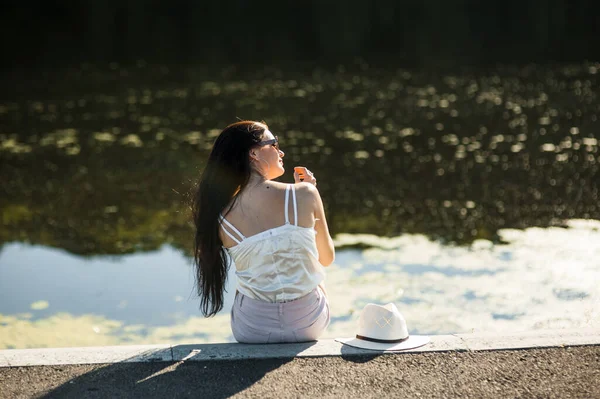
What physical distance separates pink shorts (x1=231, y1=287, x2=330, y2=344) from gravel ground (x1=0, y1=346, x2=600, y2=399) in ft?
0.65

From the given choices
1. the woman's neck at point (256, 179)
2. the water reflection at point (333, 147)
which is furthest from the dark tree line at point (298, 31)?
the woman's neck at point (256, 179)

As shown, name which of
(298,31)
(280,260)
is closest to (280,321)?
(280,260)

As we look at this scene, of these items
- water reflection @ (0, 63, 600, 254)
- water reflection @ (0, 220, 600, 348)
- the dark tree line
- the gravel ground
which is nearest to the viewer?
the gravel ground

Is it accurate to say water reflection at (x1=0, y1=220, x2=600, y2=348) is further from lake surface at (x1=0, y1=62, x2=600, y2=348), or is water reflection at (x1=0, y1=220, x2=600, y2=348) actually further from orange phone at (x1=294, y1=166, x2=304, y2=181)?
orange phone at (x1=294, y1=166, x2=304, y2=181)

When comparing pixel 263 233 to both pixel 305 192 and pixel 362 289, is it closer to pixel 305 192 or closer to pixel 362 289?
pixel 305 192

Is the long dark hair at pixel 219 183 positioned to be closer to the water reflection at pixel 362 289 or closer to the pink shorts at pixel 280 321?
the pink shorts at pixel 280 321

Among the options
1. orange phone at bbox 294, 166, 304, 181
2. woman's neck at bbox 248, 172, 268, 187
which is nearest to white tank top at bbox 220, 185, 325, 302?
woman's neck at bbox 248, 172, 268, 187

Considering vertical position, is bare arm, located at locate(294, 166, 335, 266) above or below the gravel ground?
above

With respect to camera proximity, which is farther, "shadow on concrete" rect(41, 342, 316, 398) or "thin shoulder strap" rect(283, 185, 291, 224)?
"thin shoulder strap" rect(283, 185, 291, 224)

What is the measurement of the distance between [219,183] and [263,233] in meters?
0.28

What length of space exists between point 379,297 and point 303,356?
2.33m

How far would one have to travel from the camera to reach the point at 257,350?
335 centimetres

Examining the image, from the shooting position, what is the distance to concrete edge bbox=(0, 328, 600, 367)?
10.8ft

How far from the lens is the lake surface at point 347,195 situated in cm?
545
